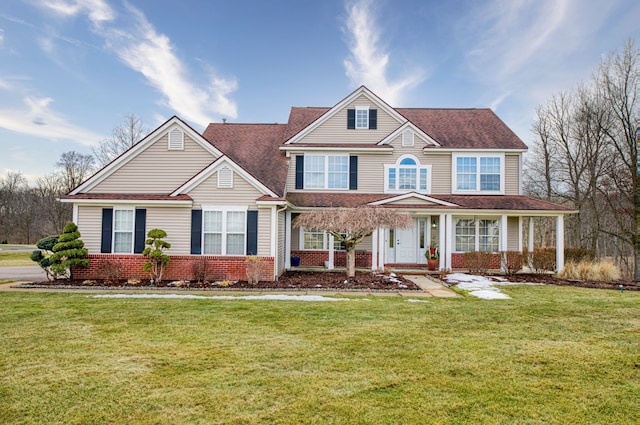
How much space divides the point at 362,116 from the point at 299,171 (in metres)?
4.31

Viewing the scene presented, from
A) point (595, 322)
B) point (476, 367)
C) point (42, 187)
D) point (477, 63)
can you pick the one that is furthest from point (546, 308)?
point (42, 187)

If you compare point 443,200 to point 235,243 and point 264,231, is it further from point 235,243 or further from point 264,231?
point 235,243

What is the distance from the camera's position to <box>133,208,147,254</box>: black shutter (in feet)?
43.1

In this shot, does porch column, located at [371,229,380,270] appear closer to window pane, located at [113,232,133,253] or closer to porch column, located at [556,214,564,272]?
porch column, located at [556,214,564,272]

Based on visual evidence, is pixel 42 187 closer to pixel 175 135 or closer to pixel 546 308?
pixel 175 135

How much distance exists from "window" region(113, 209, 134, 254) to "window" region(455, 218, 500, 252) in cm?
1450

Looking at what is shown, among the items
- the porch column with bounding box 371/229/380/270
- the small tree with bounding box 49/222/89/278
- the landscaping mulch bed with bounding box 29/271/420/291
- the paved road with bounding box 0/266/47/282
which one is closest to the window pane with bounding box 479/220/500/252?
the porch column with bounding box 371/229/380/270

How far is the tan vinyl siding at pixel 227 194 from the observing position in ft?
42.9

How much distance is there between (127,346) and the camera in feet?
18.6

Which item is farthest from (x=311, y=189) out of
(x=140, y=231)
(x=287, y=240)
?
(x=140, y=231)

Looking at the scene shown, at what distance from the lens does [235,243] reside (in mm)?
13055

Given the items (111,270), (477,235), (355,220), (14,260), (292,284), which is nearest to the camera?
(292,284)

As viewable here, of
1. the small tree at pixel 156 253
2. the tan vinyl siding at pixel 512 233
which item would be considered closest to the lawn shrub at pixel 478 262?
the tan vinyl siding at pixel 512 233

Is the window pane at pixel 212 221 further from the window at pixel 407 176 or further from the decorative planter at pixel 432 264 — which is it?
the decorative planter at pixel 432 264
